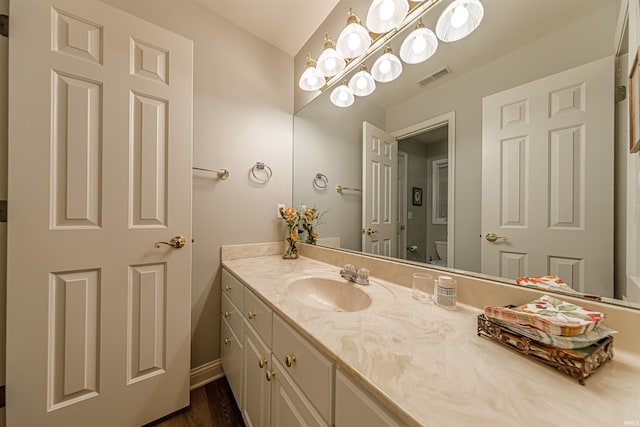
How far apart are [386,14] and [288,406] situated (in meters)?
1.60

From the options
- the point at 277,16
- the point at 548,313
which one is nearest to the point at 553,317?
the point at 548,313

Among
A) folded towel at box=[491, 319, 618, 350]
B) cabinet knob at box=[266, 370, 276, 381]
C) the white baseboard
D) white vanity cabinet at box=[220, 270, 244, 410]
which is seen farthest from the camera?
the white baseboard

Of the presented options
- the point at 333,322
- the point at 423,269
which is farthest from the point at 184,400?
the point at 423,269

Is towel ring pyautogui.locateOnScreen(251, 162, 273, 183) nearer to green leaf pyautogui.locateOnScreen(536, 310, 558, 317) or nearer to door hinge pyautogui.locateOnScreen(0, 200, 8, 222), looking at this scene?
door hinge pyautogui.locateOnScreen(0, 200, 8, 222)

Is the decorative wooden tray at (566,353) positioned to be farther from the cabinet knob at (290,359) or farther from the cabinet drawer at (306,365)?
the cabinet knob at (290,359)

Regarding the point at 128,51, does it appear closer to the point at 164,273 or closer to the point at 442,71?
the point at 164,273

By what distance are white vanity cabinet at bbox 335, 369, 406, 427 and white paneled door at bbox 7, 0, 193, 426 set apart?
105cm

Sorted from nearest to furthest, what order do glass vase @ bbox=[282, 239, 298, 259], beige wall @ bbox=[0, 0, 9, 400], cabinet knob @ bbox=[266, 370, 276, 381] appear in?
cabinet knob @ bbox=[266, 370, 276, 381], beige wall @ bbox=[0, 0, 9, 400], glass vase @ bbox=[282, 239, 298, 259]

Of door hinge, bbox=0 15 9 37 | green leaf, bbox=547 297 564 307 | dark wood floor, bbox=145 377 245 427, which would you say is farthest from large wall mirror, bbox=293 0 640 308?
door hinge, bbox=0 15 9 37

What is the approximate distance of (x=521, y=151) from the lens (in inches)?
29.0

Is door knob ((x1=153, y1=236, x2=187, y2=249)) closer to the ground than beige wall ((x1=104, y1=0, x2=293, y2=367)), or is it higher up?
closer to the ground

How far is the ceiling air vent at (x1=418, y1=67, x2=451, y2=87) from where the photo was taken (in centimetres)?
93

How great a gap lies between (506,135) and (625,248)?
44 centimetres

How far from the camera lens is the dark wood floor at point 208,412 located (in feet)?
3.77
